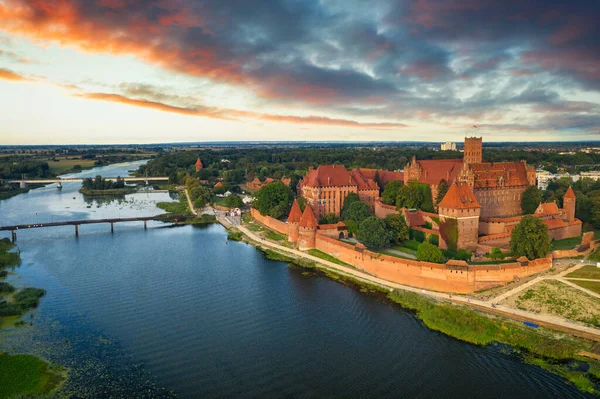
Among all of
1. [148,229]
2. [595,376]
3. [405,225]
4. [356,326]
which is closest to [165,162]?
[148,229]

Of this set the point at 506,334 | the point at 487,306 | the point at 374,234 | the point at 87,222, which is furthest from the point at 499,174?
the point at 87,222

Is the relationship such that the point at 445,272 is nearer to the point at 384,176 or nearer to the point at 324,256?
the point at 324,256

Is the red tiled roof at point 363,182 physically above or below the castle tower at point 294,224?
above

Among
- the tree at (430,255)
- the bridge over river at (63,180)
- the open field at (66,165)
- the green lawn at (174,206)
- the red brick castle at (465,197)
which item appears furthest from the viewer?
the open field at (66,165)

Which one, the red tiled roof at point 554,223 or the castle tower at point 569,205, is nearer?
the red tiled roof at point 554,223

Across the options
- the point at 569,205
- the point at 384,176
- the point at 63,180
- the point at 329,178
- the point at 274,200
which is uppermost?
the point at 329,178

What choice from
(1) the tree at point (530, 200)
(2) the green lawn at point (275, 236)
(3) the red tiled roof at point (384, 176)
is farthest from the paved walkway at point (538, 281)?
(3) the red tiled roof at point (384, 176)

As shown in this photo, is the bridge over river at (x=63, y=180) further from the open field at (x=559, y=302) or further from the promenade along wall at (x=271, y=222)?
the open field at (x=559, y=302)
